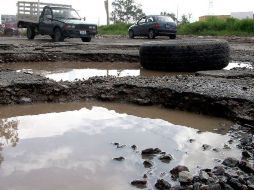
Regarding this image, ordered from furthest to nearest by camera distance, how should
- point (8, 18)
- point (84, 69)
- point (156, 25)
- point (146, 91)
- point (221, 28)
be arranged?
point (8, 18), point (221, 28), point (156, 25), point (84, 69), point (146, 91)

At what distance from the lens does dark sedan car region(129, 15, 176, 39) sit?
18750mm

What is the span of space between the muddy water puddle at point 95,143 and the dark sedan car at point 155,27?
14.4 metres

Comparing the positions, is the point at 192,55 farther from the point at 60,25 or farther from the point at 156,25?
the point at 156,25

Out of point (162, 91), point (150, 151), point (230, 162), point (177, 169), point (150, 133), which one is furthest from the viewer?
point (162, 91)

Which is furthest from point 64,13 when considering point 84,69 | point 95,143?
point 95,143

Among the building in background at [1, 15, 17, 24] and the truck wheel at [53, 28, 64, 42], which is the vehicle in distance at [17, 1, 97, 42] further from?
the building in background at [1, 15, 17, 24]

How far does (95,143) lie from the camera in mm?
3416

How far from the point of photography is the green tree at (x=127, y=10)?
4825cm

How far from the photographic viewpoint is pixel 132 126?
4000 mm

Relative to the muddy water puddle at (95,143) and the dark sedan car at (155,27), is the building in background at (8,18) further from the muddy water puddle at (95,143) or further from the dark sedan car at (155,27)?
the muddy water puddle at (95,143)

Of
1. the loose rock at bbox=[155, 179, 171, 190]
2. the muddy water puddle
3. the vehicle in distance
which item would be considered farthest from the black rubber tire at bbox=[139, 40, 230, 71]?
the vehicle in distance

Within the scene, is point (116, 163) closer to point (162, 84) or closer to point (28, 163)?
point (28, 163)

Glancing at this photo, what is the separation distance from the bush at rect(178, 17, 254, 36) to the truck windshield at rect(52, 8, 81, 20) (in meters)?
8.76

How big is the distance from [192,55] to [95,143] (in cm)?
418
